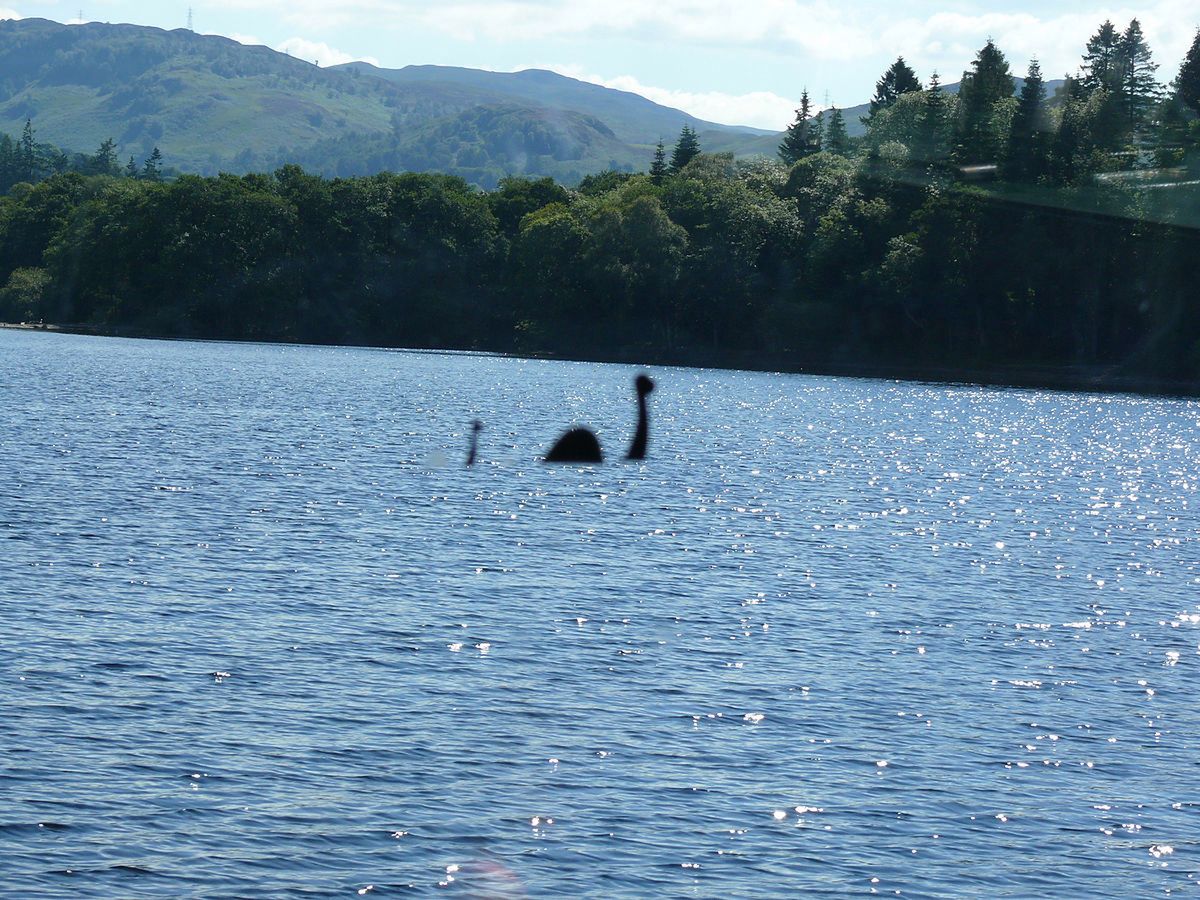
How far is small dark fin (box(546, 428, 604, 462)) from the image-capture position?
9.91 meters

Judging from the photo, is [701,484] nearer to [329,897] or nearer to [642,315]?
[329,897]

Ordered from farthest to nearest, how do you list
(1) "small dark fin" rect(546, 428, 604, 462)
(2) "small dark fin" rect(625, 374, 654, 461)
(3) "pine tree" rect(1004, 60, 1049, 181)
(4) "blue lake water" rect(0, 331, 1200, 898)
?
(3) "pine tree" rect(1004, 60, 1049, 181)
(4) "blue lake water" rect(0, 331, 1200, 898)
(2) "small dark fin" rect(625, 374, 654, 461)
(1) "small dark fin" rect(546, 428, 604, 462)

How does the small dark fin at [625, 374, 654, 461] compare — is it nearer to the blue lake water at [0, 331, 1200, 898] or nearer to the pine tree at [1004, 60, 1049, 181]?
the blue lake water at [0, 331, 1200, 898]

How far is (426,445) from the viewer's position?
104m

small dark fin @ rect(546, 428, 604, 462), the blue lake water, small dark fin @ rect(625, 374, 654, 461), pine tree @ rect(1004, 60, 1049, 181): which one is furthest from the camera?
pine tree @ rect(1004, 60, 1049, 181)

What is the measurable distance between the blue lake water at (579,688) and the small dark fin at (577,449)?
5.47 metres

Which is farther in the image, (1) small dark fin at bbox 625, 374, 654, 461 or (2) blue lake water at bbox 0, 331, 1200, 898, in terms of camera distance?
(2) blue lake water at bbox 0, 331, 1200, 898

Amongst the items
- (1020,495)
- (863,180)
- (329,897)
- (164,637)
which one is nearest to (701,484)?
(1020,495)

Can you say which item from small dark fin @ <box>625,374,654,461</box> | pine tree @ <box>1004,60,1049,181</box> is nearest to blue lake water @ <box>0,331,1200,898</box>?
small dark fin @ <box>625,374,654,461</box>

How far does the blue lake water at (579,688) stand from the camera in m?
28.5

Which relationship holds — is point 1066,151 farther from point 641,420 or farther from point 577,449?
point 577,449

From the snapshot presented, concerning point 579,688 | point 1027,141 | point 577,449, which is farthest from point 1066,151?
point 577,449

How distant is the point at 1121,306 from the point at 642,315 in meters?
60.5

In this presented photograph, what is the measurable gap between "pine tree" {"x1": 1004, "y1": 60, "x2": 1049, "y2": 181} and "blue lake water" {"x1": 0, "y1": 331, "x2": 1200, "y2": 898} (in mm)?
100066
